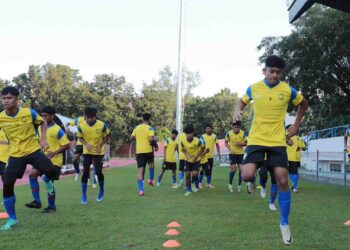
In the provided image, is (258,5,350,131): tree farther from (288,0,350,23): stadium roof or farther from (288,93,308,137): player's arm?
(288,93,308,137): player's arm

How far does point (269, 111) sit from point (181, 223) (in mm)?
2527

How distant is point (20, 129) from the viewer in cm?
714

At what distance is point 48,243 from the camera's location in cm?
580

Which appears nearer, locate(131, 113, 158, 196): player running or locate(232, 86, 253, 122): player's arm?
locate(232, 86, 253, 122): player's arm

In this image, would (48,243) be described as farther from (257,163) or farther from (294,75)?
(294,75)

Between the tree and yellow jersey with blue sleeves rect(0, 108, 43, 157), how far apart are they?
25.5m

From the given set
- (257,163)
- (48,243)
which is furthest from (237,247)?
(48,243)

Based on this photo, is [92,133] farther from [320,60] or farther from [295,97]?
[320,60]

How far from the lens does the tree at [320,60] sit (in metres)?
30.1

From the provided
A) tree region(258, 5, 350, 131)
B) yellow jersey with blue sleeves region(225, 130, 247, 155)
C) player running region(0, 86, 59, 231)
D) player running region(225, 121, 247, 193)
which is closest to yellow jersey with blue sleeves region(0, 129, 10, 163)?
player running region(0, 86, 59, 231)

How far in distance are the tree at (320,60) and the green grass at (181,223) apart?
21569 millimetres

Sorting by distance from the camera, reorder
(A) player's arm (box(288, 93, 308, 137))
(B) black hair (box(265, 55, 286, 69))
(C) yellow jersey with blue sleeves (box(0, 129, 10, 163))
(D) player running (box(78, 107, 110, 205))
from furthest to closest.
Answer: (D) player running (box(78, 107, 110, 205)), (C) yellow jersey with blue sleeves (box(0, 129, 10, 163)), (A) player's arm (box(288, 93, 308, 137)), (B) black hair (box(265, 55, 286, 69))

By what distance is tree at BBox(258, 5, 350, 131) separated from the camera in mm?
30094

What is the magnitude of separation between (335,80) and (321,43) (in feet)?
11.9
